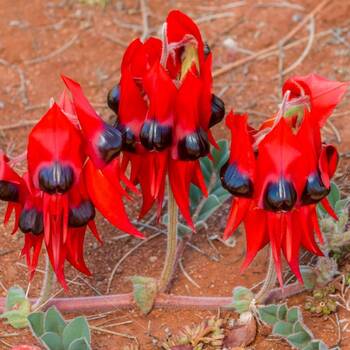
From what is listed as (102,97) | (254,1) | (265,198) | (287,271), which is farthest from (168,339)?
(254,1)

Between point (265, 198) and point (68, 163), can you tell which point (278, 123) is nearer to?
point (265, 198)

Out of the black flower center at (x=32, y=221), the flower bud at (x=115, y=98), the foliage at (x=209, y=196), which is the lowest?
the foliage at (x=209, y=196)

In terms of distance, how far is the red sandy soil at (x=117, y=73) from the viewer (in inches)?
112

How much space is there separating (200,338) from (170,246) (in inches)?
9.9

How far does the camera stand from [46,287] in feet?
8.48

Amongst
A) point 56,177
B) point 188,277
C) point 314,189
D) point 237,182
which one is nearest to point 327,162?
point 314,189

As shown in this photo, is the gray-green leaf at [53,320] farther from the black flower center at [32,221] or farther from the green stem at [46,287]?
the black flower center at [32,221]

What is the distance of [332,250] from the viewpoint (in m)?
2.72

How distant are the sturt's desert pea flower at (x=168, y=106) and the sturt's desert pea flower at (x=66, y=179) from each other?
89mm

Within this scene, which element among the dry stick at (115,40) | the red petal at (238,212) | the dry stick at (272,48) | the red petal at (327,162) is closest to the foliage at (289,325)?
the red petal at (238,212)

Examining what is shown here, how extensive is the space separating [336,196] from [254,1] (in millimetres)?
1531

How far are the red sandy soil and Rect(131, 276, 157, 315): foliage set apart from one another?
40 millimetres

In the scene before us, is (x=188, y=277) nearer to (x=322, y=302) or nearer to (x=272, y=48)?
(x=322, y=302)

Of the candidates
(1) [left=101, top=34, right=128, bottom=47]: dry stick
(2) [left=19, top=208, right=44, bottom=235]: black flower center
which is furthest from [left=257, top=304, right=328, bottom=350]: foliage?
(1) [left=101, top=34, right=128, bottom=47]: dry stick
